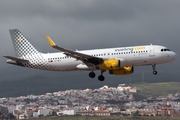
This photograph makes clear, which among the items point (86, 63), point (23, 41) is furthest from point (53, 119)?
point (86, 63)

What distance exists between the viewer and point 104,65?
77.7 m

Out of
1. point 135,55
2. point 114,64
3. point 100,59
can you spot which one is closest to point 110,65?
point 114,64

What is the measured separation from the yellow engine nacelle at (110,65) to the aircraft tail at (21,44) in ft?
44.3

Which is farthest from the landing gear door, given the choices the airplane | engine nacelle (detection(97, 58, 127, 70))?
engine nacelle (detection(97, 58, 127, 70))

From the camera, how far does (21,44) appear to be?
89.4 meters

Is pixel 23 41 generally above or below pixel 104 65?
above

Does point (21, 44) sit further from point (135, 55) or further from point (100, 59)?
point (135, 55)

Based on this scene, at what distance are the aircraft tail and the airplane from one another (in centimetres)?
59

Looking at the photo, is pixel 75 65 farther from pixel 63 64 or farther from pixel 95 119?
pixel 95 119

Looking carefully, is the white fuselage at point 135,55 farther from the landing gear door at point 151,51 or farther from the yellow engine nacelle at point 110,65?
the yellow engine nacelle at point 110,65

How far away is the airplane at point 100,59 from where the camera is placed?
76500mm

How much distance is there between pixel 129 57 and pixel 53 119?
84.3 meters

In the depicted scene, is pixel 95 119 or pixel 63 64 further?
pixel 95 119

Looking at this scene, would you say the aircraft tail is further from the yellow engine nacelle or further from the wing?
the yellow engine nacelle
